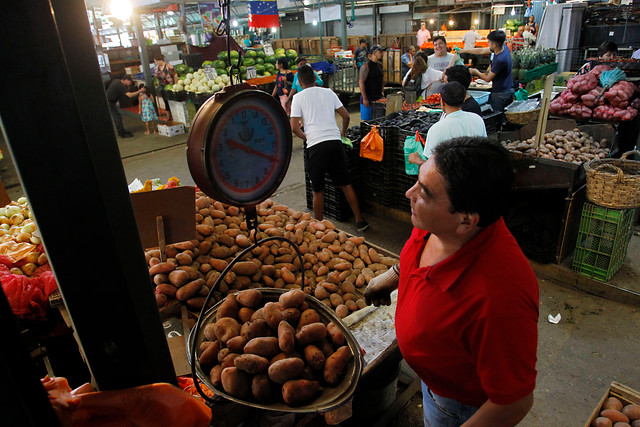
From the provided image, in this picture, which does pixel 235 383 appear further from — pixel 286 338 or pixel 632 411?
pixel 632 411

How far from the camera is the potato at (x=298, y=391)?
4.38ft

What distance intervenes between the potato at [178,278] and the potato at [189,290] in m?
0.03

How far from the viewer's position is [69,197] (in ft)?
3.15

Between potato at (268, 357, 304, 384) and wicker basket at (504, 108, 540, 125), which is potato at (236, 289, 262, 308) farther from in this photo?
wicker basket at (504, 108, 540, 125)

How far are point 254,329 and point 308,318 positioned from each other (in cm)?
21

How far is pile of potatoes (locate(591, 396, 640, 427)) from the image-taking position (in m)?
2.10

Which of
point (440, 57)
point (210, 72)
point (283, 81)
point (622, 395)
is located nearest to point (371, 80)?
point (440, 57)

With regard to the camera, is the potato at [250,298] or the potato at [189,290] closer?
the potato at [250,298]

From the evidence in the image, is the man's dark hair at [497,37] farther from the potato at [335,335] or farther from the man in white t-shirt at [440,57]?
the potato at [335,335]

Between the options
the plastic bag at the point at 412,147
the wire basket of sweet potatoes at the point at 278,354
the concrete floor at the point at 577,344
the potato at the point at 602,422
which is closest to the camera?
the wire basket of sweet potatoes at the point at 278,354

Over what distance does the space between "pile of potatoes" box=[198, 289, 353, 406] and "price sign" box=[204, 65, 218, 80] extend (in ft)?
30.3

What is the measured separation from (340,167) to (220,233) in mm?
2031

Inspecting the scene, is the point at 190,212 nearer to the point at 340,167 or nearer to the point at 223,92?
the point at 223,92

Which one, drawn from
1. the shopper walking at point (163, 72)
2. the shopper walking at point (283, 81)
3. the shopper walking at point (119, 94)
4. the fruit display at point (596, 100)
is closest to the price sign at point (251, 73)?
the shopper walking at point (283, 81)
